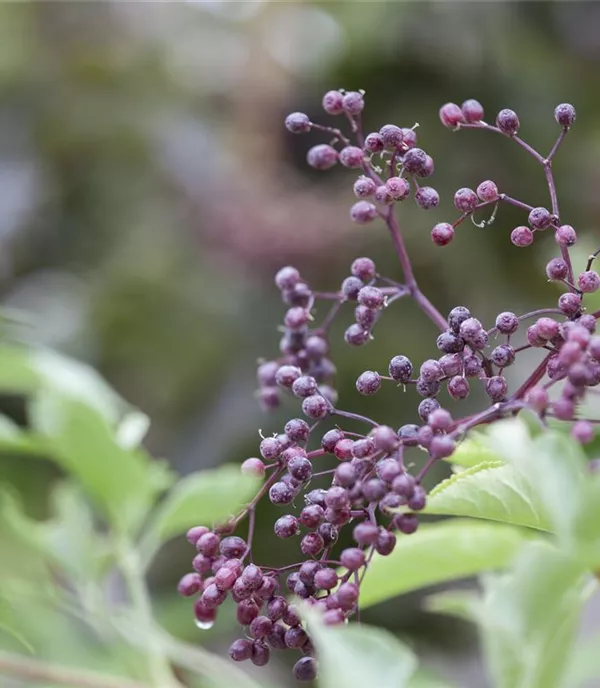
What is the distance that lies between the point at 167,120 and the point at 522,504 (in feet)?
5.35

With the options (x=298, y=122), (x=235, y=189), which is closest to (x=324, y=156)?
(x=298, y=122)

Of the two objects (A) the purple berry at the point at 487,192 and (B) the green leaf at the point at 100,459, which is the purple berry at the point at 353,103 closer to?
(A) the purple berry at the point at 487,192

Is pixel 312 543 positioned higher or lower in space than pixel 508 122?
lower

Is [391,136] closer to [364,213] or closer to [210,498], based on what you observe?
[364,213]

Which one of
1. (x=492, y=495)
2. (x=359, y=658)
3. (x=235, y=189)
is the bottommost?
(x=359, y=658)

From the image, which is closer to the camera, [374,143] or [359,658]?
[359,658]

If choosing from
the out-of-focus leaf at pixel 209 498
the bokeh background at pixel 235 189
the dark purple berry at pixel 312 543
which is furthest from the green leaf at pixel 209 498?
the bokeh background at pixel 235 189

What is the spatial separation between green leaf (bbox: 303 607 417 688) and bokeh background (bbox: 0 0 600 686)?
802 mm

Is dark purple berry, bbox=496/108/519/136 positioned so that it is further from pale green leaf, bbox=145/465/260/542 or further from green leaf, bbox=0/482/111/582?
green leaf, bbox=0/482/111/582

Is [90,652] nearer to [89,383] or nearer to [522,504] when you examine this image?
[89,383]

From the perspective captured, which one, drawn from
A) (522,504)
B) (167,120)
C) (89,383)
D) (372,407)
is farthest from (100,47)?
(522,504)

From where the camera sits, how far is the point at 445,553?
0.47 metres

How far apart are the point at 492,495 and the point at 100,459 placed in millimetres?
368

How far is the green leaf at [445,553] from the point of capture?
1.53 feet
